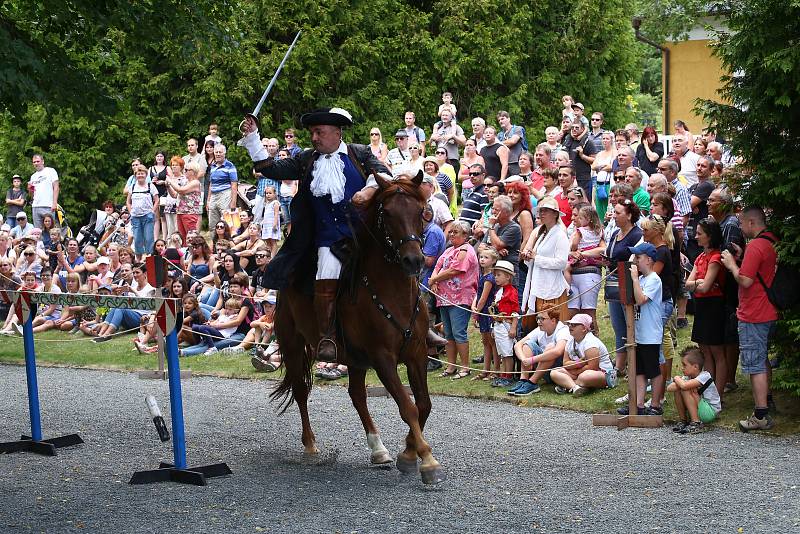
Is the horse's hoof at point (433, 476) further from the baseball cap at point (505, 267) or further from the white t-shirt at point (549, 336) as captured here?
the baseball cap at point (505, 267)

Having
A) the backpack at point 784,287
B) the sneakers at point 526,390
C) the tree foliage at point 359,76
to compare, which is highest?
the tree foliage at point 359,76

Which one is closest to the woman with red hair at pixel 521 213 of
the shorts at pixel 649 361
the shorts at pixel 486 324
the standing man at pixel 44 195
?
the shorts at pixel 486 324

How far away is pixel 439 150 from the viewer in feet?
62.5

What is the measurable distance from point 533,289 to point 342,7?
1499 centimetres

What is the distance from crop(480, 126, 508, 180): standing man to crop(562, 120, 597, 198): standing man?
109cm

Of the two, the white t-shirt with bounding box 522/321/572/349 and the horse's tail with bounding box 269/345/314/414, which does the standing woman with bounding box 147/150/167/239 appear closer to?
the white t-shirt with bounding box 522/321/572/349

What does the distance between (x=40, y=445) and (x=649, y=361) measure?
5.86 m

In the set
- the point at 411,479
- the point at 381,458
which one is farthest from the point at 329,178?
the point at 411,479

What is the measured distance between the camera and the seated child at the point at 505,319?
43.5 feet

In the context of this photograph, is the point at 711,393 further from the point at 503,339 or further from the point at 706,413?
the point at 503,339

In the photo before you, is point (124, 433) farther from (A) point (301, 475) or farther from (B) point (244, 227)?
(B) point (244, 227)

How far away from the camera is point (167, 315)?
29.6 ft

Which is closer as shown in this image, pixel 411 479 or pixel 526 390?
pixel 411 479

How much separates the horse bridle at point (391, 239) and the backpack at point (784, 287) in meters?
3.69
